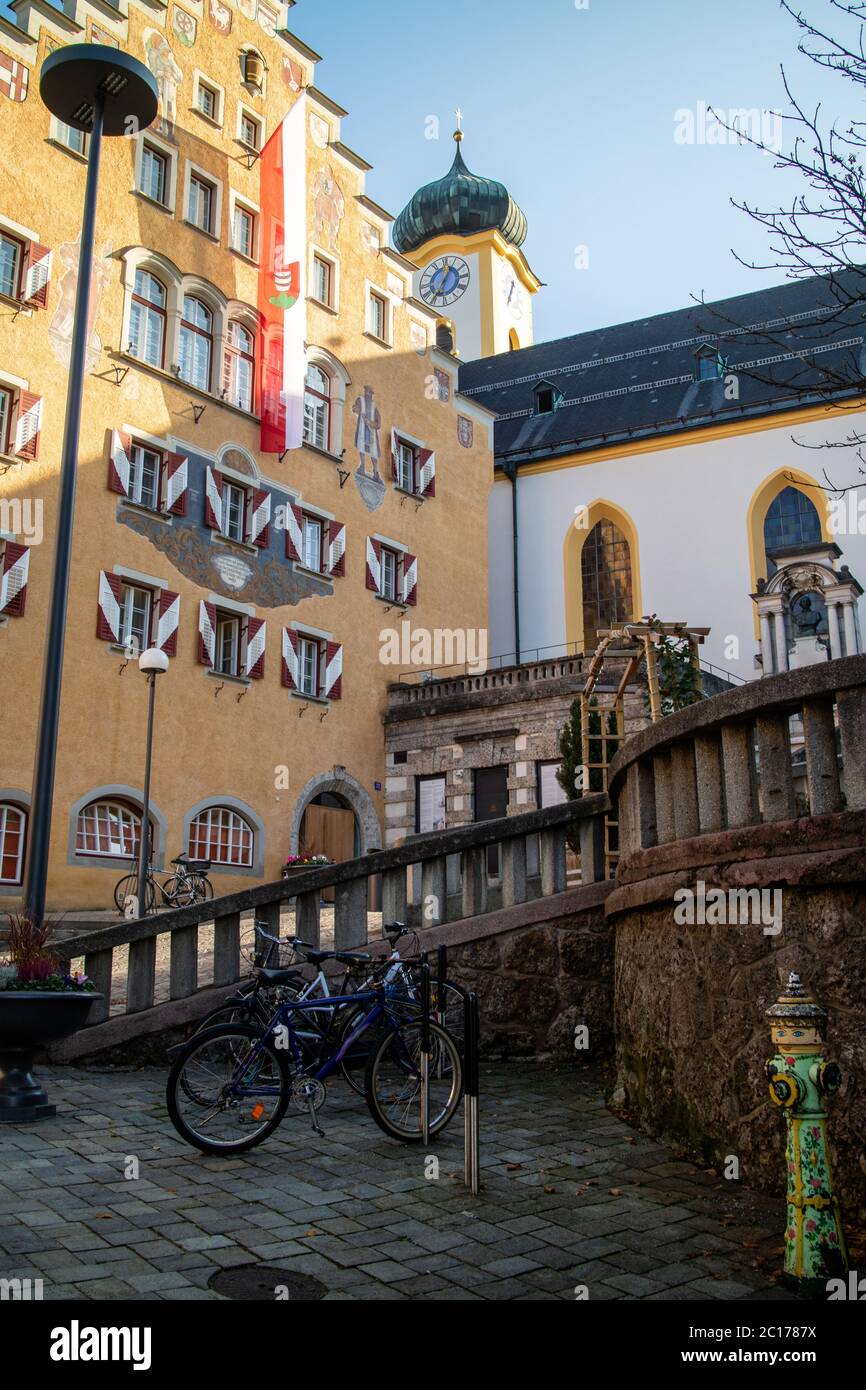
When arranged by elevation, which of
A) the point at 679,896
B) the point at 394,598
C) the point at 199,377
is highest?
the point at 199,377

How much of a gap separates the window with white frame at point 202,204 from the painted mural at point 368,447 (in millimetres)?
5126

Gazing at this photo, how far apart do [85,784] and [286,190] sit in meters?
13.5

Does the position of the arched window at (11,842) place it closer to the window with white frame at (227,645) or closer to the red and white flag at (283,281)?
the window with white frame at (227,645)

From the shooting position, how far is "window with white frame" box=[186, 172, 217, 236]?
23.9 meters

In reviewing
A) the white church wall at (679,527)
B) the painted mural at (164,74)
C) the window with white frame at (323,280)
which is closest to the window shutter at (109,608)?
the painted mural at (164,74)

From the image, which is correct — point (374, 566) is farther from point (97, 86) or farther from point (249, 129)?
point (97, 86)

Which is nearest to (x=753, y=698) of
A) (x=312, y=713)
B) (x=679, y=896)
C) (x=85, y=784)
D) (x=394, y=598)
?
(x=679, y=896)

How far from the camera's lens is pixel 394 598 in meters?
28.1

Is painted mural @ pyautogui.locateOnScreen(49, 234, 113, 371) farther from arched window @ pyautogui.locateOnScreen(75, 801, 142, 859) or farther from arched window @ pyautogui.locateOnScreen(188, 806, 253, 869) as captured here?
arched window @ pyautogui.locateOnScreen(188, 806, 253, 869)

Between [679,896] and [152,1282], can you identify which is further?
[679,896]

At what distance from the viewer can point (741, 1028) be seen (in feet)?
19.8
